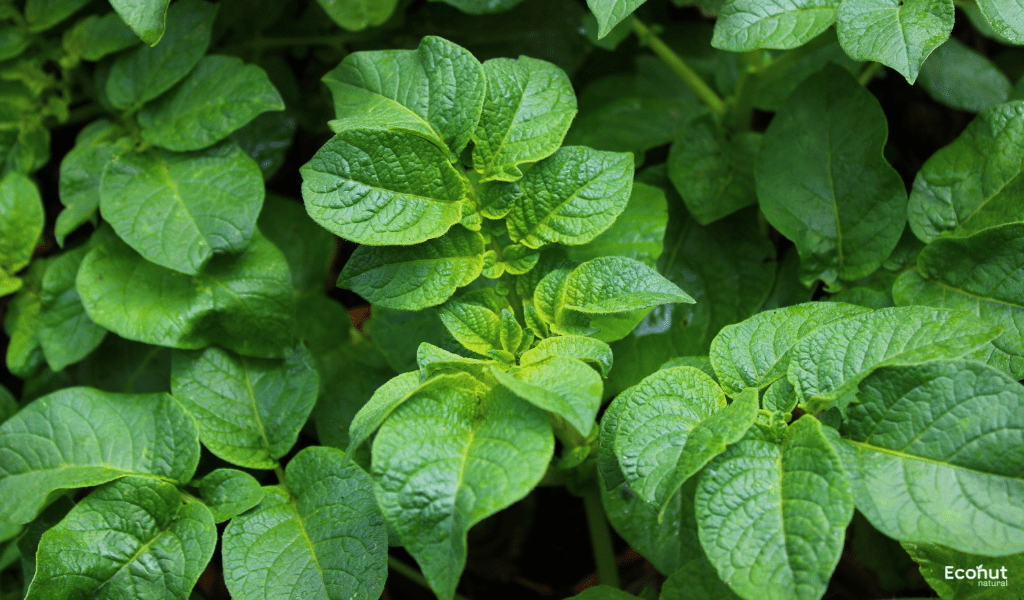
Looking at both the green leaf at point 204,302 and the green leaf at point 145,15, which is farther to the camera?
the green leaf at point 204,302

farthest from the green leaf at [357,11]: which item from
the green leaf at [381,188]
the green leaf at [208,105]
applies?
→ the green leaf at [381,188]

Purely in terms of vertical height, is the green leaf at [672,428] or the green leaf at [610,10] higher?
the green leaf at [610,10]

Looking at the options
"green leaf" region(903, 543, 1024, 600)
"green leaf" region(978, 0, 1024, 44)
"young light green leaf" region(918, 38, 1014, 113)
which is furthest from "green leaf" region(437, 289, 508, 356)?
"young light green leaf" region(918, 38, 1014, 113)

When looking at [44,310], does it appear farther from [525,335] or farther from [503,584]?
[503,584]

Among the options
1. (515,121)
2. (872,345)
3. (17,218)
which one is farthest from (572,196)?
(17,218)

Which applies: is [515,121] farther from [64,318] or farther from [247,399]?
[64,318]

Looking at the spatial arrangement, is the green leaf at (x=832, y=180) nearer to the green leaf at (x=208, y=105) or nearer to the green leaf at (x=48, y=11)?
the green leaf at (x=208, y=105)
